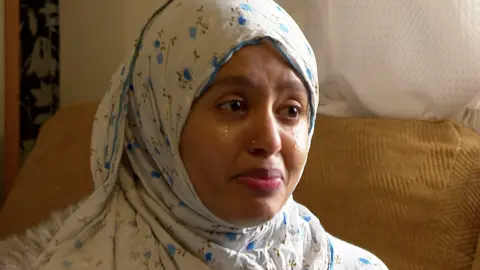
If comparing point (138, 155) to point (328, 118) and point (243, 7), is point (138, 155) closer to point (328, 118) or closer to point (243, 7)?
point (243, 7)

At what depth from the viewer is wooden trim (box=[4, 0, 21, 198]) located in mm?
2037

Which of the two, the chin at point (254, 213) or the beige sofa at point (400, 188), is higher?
the chin at point (254, 213)

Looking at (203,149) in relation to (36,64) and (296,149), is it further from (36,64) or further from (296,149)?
(36,64)

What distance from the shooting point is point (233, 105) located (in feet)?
2.85

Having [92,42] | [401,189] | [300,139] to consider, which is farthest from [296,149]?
[92,42]

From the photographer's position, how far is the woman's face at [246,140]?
2.78ft

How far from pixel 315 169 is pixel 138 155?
534 millimetres

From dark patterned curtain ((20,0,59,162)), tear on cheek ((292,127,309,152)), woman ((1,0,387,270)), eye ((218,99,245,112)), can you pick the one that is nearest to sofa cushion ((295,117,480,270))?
woman ((1,0,387,270))

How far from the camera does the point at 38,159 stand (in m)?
1.82

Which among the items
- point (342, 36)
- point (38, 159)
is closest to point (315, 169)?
point (342, 36)

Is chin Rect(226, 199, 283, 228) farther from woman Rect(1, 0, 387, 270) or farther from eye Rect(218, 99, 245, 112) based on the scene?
eye Rect(218, 99, 245, 112)

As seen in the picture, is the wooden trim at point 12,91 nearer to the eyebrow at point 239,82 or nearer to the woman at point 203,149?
the woman at point 203,149

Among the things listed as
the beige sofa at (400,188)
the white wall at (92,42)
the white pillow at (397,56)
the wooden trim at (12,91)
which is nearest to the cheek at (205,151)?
the beige sofa at (400,188)

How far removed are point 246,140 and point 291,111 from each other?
9 cm
